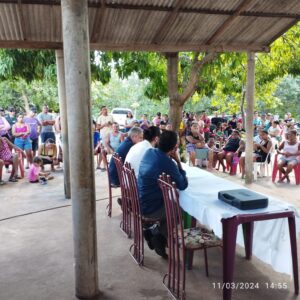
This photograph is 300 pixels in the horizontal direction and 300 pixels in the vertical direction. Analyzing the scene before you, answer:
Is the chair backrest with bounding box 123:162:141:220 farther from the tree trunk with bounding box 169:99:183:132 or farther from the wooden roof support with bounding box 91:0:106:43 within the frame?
the tree trunk with bounding box 169:99:183:132

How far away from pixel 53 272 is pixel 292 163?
5348mm

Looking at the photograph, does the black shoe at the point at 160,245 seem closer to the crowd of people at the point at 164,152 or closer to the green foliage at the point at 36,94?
the crowd of people at the point at 164,152

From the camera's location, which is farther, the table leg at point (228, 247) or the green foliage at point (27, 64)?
the green foliage at point (27, 64)

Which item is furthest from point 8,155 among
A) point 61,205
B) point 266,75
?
point 266,75

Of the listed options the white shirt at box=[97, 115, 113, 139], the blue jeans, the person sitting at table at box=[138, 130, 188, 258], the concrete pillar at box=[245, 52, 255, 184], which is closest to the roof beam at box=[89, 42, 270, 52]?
the concrete pillar at box=[245, 52, 255, 184]

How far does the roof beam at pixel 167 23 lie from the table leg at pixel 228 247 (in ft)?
11.0

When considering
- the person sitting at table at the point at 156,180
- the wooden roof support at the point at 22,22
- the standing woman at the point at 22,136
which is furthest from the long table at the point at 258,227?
the standing woman at the point at 22,136

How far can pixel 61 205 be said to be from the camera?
578 centimetres

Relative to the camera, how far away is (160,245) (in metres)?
3.72

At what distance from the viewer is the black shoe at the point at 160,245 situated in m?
3.71

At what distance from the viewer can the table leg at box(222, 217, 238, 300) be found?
2.79 m

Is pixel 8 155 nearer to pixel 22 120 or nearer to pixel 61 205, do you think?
pixel 22 120

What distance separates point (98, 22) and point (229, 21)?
199cm

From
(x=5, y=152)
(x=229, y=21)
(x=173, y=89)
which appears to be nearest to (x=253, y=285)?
(x=229, y=21)
